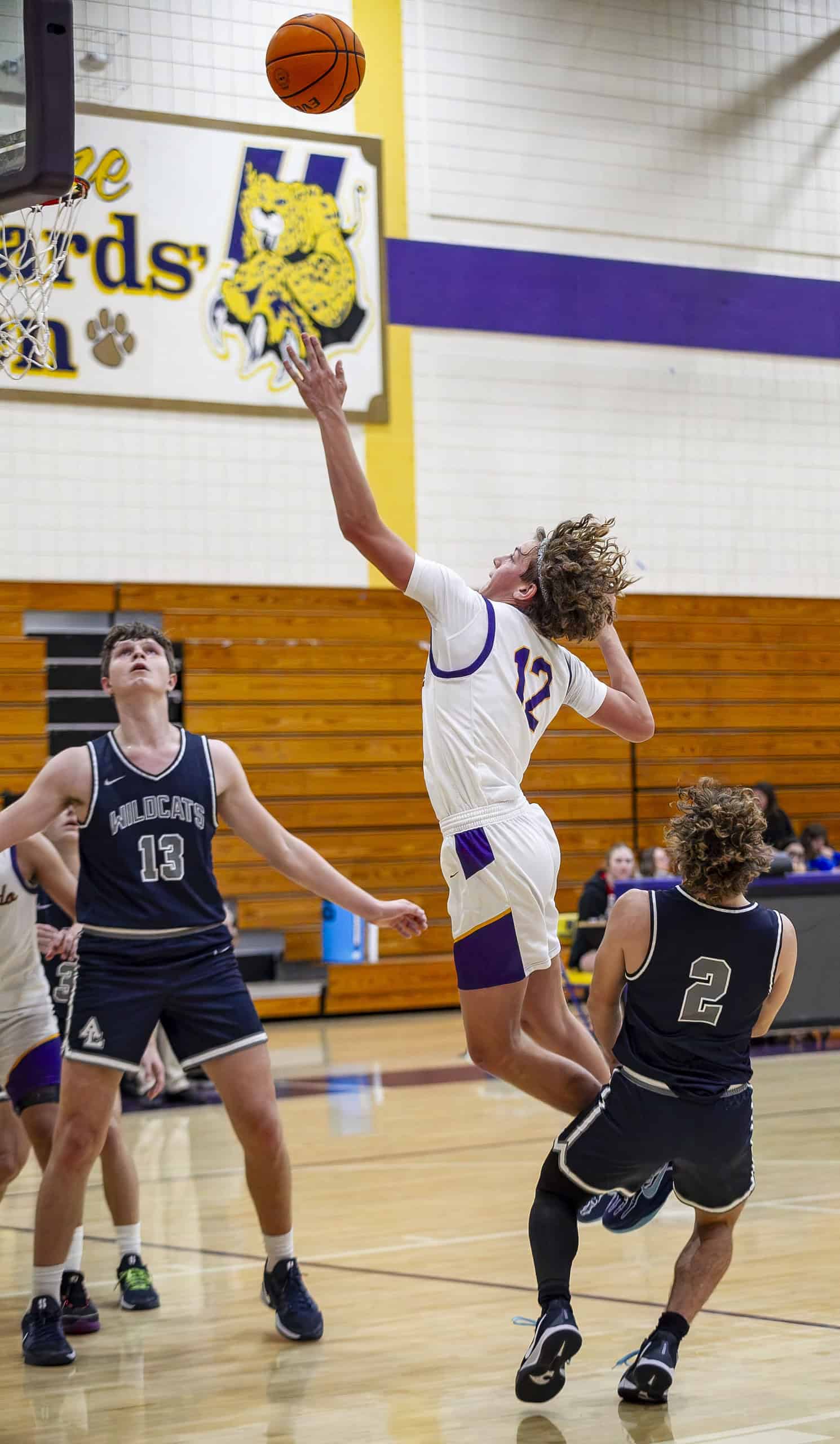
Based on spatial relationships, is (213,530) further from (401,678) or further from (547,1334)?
(547,1334)

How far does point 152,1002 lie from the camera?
4.84 meters

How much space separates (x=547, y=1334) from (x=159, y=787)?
1875mm

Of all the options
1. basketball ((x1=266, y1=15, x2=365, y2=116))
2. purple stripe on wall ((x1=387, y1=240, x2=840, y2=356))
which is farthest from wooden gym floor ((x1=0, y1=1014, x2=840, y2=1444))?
purple stripe on wall ((x1=387, y1=240, x2=840, y2=356))

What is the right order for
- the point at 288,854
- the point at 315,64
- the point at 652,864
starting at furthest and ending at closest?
the point at 652,864 → the point at 315,64 → the point at 288,854

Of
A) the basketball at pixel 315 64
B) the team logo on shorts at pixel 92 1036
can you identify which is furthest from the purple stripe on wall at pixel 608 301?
the team logo on shorts at pixel 92 1036

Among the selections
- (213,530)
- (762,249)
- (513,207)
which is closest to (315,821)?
(213,530)

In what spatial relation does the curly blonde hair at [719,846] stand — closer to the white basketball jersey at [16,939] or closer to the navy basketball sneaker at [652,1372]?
the navy basketball sneaker at [652,1372]

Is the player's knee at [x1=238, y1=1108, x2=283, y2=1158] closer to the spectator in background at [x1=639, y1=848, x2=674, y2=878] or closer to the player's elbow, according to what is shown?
the player's elbow

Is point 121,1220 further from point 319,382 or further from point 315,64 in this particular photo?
point 315,64

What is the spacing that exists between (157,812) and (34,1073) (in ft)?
3.53

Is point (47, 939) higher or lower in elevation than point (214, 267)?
lower

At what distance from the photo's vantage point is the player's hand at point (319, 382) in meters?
4.25

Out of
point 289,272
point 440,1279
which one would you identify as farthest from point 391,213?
point 440,1279

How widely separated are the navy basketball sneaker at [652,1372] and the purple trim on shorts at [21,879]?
2408mm
